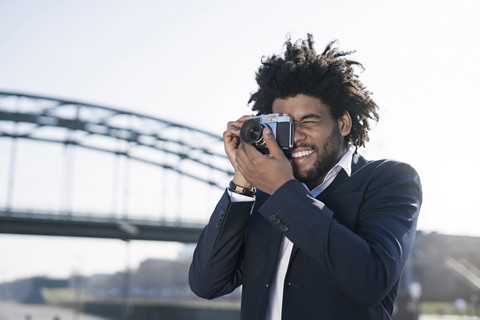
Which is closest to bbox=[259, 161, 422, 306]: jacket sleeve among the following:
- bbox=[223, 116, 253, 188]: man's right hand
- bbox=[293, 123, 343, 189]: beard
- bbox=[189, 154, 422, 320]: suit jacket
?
bbox=[189, 154, 422, 320]: suit jacket

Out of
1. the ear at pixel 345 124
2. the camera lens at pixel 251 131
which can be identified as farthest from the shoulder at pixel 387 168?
the camera lens at pixel 251 131

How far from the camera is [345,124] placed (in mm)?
2557

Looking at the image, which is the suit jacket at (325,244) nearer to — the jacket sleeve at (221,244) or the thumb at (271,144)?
the jacket sleeve at (221,244)

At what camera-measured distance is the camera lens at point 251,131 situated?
2186 mm

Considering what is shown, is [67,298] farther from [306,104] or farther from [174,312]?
[306,104]

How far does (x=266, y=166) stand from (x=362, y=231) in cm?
42

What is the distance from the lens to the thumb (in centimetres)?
207

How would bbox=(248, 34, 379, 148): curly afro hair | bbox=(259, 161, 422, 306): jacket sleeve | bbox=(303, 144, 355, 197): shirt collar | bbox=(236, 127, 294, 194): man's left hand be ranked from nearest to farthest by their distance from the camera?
1. bbox=(259, 161, 422, 306): jacket sleeve
2. bbox=(236, 127, 294, 194): man's left hand
3. bbox=(303, 144, 355, 197): shirt collar
4. bbox=(248, 34, 379, 148): curly afro hair

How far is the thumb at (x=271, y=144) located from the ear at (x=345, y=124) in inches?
21.1

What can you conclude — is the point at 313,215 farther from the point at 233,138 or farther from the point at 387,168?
the point at 233,138

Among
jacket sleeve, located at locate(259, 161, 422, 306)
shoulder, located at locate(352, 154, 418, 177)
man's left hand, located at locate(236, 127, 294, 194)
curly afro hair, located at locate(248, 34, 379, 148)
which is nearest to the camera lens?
jacket sleeve, located at locate(259, 161, 422, 306)

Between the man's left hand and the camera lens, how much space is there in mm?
54

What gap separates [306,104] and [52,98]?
1554 inches

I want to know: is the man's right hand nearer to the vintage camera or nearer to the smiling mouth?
the vintage camera
